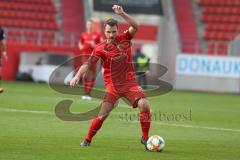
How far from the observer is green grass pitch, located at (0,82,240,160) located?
1045 centimetres

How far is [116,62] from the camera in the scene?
1143 cm

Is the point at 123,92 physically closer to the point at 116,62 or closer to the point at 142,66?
the point at 116,62

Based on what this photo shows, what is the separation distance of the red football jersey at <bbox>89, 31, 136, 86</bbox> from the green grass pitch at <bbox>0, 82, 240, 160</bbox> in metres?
1.07

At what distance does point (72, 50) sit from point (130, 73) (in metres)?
23.5

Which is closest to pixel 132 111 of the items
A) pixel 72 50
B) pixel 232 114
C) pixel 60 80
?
pixel 232 114

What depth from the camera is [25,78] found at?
Answer: 1319 inches

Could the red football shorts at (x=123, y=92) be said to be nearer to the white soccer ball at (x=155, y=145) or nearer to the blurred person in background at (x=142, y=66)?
the white soccer ball at (x=155, y=145)

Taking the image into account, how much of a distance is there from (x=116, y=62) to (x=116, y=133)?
2427mm

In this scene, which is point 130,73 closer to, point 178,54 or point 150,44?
point 178,54

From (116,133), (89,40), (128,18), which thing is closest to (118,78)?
(128,18)

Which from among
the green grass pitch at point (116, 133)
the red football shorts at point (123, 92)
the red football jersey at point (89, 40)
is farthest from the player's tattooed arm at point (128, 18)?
the red football jersey at point (89, 40)

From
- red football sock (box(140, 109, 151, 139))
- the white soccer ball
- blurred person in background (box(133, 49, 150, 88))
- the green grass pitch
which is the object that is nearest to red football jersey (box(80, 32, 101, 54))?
the green grass pitch

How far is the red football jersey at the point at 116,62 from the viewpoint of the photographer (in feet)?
37.4

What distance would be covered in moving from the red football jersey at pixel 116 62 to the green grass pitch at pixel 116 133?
107cm
